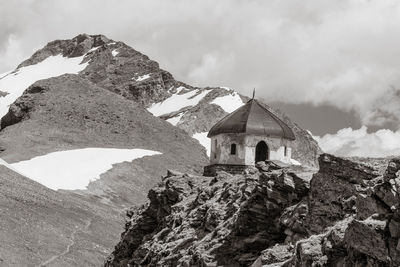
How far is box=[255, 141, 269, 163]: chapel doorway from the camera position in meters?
36.1

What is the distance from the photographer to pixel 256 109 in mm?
37031

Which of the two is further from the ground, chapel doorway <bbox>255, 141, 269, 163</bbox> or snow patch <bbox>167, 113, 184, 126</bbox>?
snow patch <bbox>167, 113, 184, 126</bbox>

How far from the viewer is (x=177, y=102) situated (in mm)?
154625

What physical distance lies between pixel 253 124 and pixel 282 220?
1784 centimetres

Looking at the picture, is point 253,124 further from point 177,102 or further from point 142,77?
point 142,77

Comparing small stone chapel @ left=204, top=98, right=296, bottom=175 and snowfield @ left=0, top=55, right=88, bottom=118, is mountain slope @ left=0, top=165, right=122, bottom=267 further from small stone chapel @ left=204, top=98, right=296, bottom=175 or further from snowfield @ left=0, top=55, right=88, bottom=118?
snowfield @ left=0, top=55, right=88, bottom=118

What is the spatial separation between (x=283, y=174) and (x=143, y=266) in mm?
7805

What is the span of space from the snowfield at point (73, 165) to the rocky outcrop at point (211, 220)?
3692 cm

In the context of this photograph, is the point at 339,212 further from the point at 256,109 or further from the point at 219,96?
the point at 219,96

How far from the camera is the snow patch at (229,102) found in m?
141

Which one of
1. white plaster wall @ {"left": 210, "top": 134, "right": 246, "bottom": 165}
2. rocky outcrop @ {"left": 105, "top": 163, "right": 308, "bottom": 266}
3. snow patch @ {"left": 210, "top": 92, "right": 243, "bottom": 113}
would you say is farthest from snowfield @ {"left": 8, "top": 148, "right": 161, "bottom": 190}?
snow patch @ {"left": 210, "top": 92, "right": 243, "bottom": 113}

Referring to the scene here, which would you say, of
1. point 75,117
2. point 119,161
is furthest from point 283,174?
point 75,117

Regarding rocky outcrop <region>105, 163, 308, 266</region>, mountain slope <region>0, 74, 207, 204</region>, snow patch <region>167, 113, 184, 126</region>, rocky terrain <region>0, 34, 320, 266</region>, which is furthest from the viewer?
snow patch <region>167, 113, 184, 126</region>

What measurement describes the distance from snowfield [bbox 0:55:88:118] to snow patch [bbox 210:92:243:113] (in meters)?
46.6
